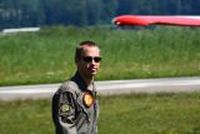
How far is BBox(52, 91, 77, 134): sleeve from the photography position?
512 centimetres

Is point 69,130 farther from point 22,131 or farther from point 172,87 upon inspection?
point 172,87

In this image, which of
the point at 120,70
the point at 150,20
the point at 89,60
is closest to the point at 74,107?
the point at 89,60

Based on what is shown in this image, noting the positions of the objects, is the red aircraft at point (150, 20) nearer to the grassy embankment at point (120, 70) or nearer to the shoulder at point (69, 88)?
the shoulder at point (69, 88)

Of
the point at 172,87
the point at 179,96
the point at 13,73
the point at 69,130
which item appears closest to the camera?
the point at 69,130

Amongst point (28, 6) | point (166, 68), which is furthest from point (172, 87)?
point (28, 6)

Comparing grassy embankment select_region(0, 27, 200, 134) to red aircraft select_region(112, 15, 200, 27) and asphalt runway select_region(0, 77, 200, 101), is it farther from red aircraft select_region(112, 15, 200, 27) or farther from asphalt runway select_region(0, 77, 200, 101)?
red aircraft select_region(112, 15, 200, 27)

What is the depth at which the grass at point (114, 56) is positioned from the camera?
1027 inches

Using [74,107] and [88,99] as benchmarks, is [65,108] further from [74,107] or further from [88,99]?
[88,99]

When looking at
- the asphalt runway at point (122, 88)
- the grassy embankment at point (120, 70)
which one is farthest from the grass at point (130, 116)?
the asphalt runway at point (122, 88)

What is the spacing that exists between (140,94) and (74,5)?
13074cm

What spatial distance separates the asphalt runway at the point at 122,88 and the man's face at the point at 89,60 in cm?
1369

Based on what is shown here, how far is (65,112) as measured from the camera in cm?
512

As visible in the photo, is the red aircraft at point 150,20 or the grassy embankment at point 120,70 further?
the grassy embankment at point 120,70

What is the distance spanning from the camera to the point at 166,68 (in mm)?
27922
